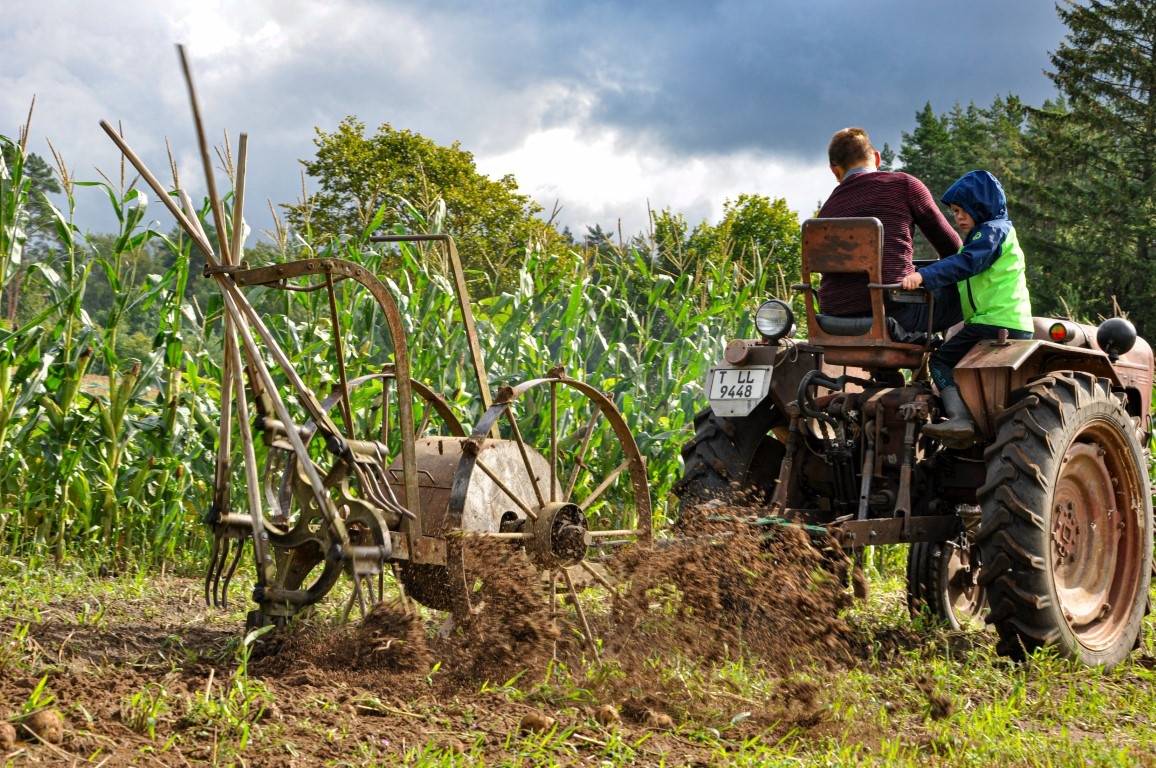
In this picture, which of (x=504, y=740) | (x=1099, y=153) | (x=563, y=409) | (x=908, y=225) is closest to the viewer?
(x=504, y=740)

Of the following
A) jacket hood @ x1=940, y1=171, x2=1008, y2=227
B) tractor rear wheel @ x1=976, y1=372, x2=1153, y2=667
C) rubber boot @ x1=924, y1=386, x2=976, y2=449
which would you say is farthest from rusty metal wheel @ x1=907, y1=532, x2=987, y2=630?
jacket hood @ x1=940, y1=171, x2=1008, y2=227

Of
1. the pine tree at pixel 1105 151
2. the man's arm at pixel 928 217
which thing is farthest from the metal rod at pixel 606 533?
the pine tree at pixel 1105 151

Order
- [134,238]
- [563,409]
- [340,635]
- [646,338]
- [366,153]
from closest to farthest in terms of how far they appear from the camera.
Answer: [340,635], [134,238], [563,409], [646,338], [366,153]

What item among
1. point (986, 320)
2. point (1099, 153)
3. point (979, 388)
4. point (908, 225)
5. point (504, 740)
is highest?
point (1099, 153)

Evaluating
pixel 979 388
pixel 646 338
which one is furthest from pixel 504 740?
pixel 646 338

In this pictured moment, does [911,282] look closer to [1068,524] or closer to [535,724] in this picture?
[1068,524]

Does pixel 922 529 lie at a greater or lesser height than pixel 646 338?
lesser

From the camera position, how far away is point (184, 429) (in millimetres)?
5898

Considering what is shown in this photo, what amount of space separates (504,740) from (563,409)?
3629 millimetres

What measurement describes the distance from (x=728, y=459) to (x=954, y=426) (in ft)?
3.24

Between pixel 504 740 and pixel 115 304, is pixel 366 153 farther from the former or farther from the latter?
pixel 504 740

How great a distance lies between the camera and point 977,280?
468 centimetres

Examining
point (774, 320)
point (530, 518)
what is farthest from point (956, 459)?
point (530, 518)

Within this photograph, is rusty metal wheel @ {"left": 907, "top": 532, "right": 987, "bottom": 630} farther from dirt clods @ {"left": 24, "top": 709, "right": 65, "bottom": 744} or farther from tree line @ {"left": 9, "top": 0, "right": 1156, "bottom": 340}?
tree line @ {"left": 9, "top": 0, "right": 1156, "bottom": 340}
